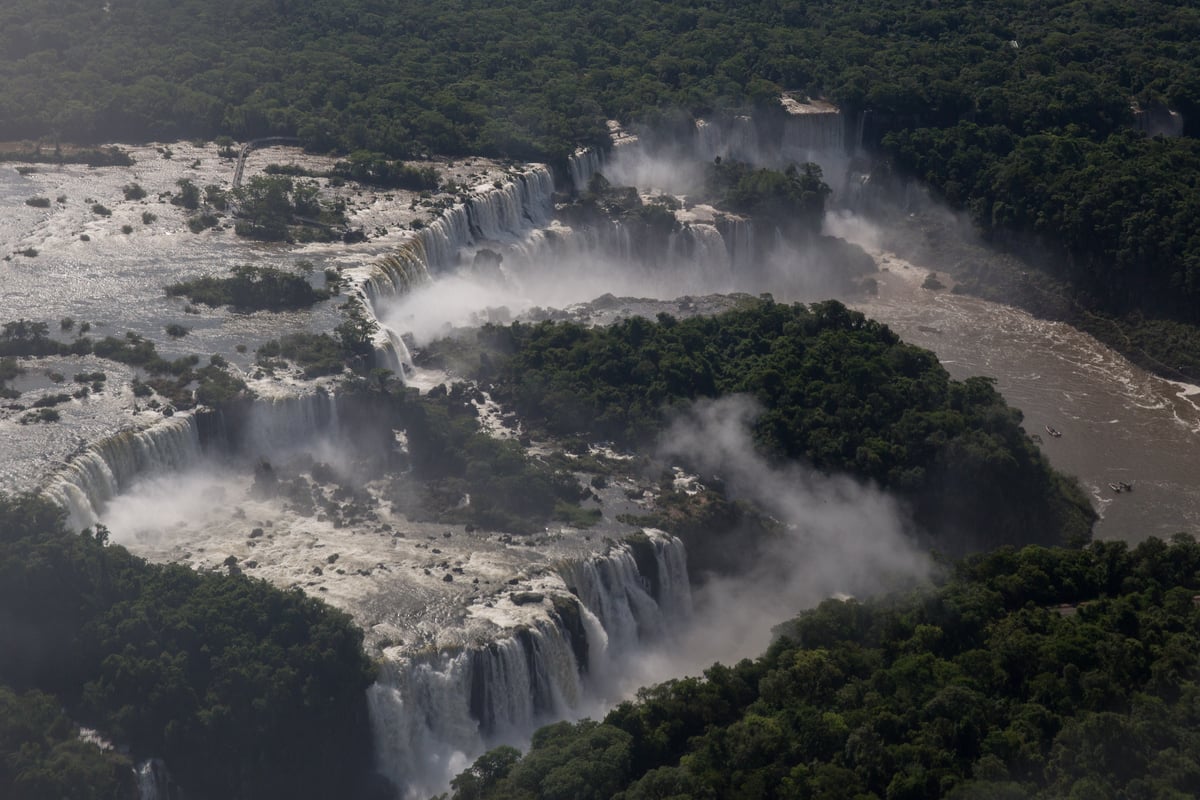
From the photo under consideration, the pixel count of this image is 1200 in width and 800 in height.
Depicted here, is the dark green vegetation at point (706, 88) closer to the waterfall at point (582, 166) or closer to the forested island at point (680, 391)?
the forested island at point (680, 391)

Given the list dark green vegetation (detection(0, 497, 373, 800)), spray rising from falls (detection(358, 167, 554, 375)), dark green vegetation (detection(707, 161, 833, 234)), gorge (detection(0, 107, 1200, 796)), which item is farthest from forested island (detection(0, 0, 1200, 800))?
spray rising from falls (detection(358, 167, 554, 375))

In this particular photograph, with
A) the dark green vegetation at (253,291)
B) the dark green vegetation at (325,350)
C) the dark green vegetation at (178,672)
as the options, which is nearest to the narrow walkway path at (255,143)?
the dark green vegetation at (253,291)

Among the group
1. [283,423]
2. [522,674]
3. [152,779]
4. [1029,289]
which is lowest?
[1029,289]

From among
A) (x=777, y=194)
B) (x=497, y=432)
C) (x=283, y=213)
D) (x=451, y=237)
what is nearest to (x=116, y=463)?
(x=497, y=432)

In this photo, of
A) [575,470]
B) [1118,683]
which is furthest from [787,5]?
[1118,683]

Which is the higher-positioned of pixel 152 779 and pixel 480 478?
pixel 480 478

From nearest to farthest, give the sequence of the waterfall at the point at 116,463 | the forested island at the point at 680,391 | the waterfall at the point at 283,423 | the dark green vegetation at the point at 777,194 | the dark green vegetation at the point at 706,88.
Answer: the forested island at the point at 680,391 → the waterfall at the point at 116,463 → the waterfall at the point at 283,423 → the dark green vegetation at the point at 706,88 → the dark green vegetation at the point at 777,194

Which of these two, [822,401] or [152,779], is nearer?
[152,779]

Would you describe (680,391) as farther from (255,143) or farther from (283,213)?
(255,143)
